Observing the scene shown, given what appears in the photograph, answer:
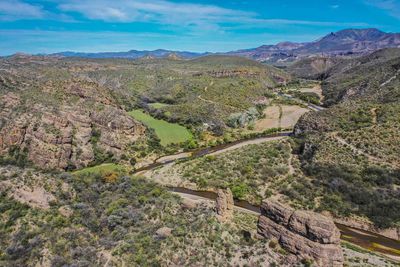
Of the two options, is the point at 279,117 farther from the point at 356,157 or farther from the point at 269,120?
the point at 356,157

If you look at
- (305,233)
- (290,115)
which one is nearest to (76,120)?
(305,233)

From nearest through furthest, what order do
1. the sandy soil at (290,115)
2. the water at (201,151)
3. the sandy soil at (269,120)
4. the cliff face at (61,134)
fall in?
the cliff face at (61,134) → the water at (201,151) → the sandy soil at (269,120) → the sandy soil at (290,115)

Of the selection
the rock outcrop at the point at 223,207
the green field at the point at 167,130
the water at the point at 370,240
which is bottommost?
the water at the point at 370,240

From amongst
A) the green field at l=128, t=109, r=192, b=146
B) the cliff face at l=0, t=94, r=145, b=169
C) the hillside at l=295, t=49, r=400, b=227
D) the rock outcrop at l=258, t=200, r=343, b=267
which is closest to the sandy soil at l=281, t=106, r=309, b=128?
the hillside at l=295, t=49, r=400, b=227

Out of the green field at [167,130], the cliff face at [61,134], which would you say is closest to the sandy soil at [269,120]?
the green field at [167,130]

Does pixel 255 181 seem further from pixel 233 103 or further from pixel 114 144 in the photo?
pixel 233 103


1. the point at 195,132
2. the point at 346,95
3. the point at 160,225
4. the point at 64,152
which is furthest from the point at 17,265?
the point at 346,95

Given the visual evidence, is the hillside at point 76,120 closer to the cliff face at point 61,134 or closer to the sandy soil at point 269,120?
the cliff face at point 61,134
